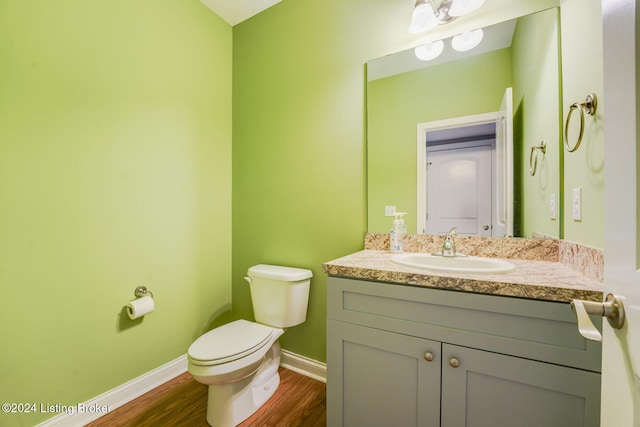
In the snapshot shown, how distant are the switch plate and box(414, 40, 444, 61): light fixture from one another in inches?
36.6

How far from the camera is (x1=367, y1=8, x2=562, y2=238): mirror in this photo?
1.14 m

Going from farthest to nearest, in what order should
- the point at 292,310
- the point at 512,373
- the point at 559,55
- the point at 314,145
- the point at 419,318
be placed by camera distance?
1. the point at 314,145
2. the point at 292,310
3. the point at 559,55
4. the point at 419,318
5. the point at 512,373

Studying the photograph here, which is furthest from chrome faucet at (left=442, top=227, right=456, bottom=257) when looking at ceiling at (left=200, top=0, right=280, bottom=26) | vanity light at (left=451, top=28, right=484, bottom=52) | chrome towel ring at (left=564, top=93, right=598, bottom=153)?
ceiling at (left=200, top=0, right=280, bottom=26)

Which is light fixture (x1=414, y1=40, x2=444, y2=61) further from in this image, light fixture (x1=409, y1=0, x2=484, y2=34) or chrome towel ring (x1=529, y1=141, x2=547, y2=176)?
chrome towel ring (x1=529, y1=141, x2=547, y2=176)

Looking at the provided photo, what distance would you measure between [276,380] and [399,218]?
127cm

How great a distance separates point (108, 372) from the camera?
4.59ft

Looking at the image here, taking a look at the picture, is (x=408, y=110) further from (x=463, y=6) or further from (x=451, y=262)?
(x=451, y=262)

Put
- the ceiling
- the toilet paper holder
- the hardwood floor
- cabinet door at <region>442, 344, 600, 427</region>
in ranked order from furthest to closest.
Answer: the ceiling < the toilet paper holder < the hardwood floor < cabinet door at <region>442, 344, 600, 427</region>

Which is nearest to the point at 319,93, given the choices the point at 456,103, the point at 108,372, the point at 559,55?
the point at 456,103

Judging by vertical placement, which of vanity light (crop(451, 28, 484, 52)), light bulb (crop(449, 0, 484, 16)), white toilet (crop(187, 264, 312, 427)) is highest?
light bulb (crop(449, 0, 484, 16))

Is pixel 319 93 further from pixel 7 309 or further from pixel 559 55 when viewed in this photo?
pixel 7 309

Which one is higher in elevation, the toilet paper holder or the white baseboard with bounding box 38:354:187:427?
the toilet paper holder

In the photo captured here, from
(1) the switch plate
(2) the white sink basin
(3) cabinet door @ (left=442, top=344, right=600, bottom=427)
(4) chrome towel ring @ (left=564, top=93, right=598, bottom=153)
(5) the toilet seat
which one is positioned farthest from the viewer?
(5) the toilet seat

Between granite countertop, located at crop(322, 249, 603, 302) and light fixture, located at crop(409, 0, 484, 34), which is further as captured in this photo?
light fixture, located at crop(409, 0, 484, 34)
